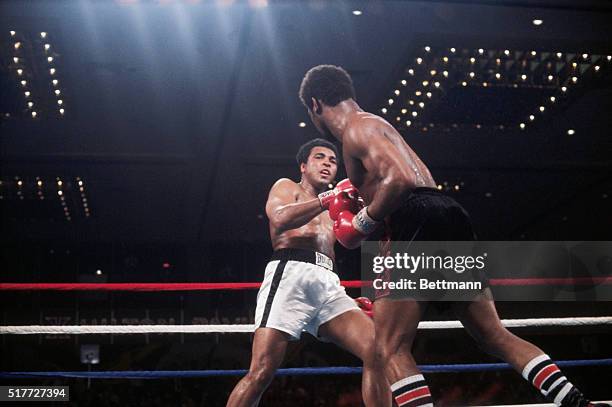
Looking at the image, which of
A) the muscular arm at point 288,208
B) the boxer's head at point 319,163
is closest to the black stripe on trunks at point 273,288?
the muscular arm at point 288,208

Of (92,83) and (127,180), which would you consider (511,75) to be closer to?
(92,83)

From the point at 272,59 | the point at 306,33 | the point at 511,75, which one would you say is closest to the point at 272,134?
the point at 272,59

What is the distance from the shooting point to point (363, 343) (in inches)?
96.2

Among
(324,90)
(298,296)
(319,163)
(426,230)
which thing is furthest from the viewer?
(319,163)

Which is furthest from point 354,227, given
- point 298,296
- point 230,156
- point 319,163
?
point 230,156

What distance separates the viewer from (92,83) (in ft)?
21.0

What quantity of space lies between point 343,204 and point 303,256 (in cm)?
52

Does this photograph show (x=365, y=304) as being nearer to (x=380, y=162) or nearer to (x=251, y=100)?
(x=380, y=162)

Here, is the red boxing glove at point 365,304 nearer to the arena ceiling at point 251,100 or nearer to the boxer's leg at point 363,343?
the boxer's leg at point 363,343

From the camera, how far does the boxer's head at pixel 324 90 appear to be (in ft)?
6.78

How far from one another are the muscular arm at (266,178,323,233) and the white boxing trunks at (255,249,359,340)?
122 millimetres

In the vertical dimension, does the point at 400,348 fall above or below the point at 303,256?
below

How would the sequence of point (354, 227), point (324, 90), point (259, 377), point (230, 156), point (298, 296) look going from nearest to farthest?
point (354, 227)
point (324, 90)
point (259, 377)
point (298, 296)
point (230, 156)

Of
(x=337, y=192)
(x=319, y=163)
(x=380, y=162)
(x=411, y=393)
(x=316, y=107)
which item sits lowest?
(x=411, y=393)
